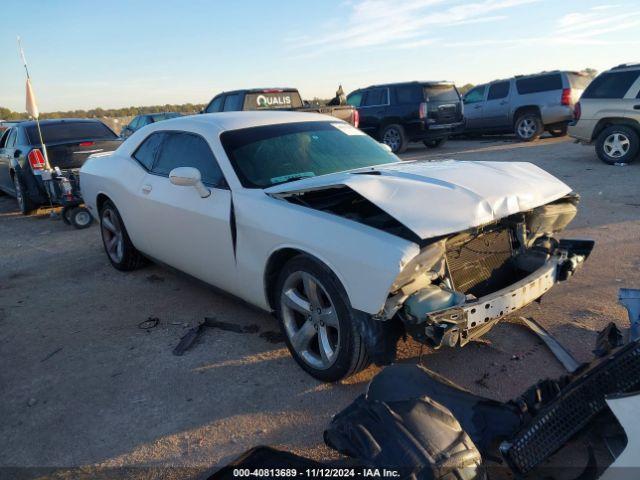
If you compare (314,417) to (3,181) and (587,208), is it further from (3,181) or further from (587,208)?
(3,181)

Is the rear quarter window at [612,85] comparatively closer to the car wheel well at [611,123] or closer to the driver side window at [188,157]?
the car wheel well at [611,123]

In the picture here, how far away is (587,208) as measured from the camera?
691cm

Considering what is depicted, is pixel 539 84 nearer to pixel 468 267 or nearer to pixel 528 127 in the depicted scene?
pixel 528 127

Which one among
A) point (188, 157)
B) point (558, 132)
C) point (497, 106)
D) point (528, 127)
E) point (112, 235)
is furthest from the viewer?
point (558, 132)

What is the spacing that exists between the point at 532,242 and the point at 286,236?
5.89ft

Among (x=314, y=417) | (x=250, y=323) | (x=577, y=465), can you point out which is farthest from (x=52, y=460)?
(x=577, y=465)

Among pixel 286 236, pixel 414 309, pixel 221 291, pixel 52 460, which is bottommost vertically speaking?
pixel 52 460

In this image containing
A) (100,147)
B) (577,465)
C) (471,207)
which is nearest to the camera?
(577,465)

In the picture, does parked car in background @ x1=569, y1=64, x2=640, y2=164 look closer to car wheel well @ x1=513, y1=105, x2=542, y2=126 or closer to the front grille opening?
car wheel well @ x1=513, y1=105, x2=542, y2=126

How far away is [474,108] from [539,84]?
2.31 metres

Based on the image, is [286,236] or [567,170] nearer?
[286,236]

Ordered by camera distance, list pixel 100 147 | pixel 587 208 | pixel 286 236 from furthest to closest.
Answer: pixel 100 147 → pixel 587 208 → pixel 286 236

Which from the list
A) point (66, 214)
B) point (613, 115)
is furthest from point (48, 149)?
point (613, 115)

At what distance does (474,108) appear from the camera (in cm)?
1603
